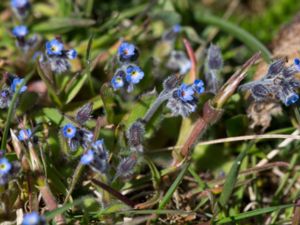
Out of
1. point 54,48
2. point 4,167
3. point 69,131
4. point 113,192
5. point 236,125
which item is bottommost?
point 113,192

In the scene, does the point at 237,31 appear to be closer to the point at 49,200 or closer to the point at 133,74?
the point at 133,74

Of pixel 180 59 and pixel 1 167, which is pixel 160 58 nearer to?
pixel 180 59

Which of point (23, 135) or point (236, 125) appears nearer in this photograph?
point (23, 135)

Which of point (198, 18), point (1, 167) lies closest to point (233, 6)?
point (198, 18)

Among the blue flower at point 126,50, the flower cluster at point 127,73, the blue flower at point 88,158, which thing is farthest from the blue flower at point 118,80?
the blue flower at point 88,158

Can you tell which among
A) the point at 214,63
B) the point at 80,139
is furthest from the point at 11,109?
the point at 214,63
